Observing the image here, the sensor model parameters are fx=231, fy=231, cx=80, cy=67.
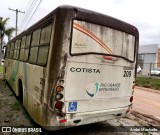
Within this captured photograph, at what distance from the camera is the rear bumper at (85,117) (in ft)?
15.5

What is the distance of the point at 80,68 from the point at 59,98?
78 centimetres

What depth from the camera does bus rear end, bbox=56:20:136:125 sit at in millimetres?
4838

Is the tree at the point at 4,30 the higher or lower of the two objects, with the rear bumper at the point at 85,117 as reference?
higher

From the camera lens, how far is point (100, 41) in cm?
527

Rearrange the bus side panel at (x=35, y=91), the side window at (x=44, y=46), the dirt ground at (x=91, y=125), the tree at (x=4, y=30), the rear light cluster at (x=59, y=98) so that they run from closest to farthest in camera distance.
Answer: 1. the rear light cluster at (x=59, y=98)
2. the side window at (x=44, y=46)
3. the bus side panel at (x=35, y=91)
4. the dirt ground at (x=91, y=125)
5. the tree at (x=4, y=30)

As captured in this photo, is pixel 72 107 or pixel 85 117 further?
pixel 85 117

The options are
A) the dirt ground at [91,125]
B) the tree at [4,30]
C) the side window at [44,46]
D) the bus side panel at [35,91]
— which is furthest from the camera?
the tree at [4,30]

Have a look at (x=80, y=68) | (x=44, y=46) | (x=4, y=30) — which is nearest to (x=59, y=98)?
(x=80, y=68)

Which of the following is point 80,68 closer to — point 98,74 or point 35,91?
point 98,74

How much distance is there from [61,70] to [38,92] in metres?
1.06

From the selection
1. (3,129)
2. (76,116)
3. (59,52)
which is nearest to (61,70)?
(59,52)

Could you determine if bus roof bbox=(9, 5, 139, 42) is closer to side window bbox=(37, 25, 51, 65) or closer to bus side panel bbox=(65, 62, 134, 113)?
side window bbox=(37, 25, 51, 65)

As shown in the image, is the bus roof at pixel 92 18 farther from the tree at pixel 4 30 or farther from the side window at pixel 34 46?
the tree at pixel 4 30

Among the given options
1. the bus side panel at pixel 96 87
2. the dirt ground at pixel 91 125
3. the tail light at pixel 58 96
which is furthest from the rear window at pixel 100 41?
the dirt ground at pixel 91 125
